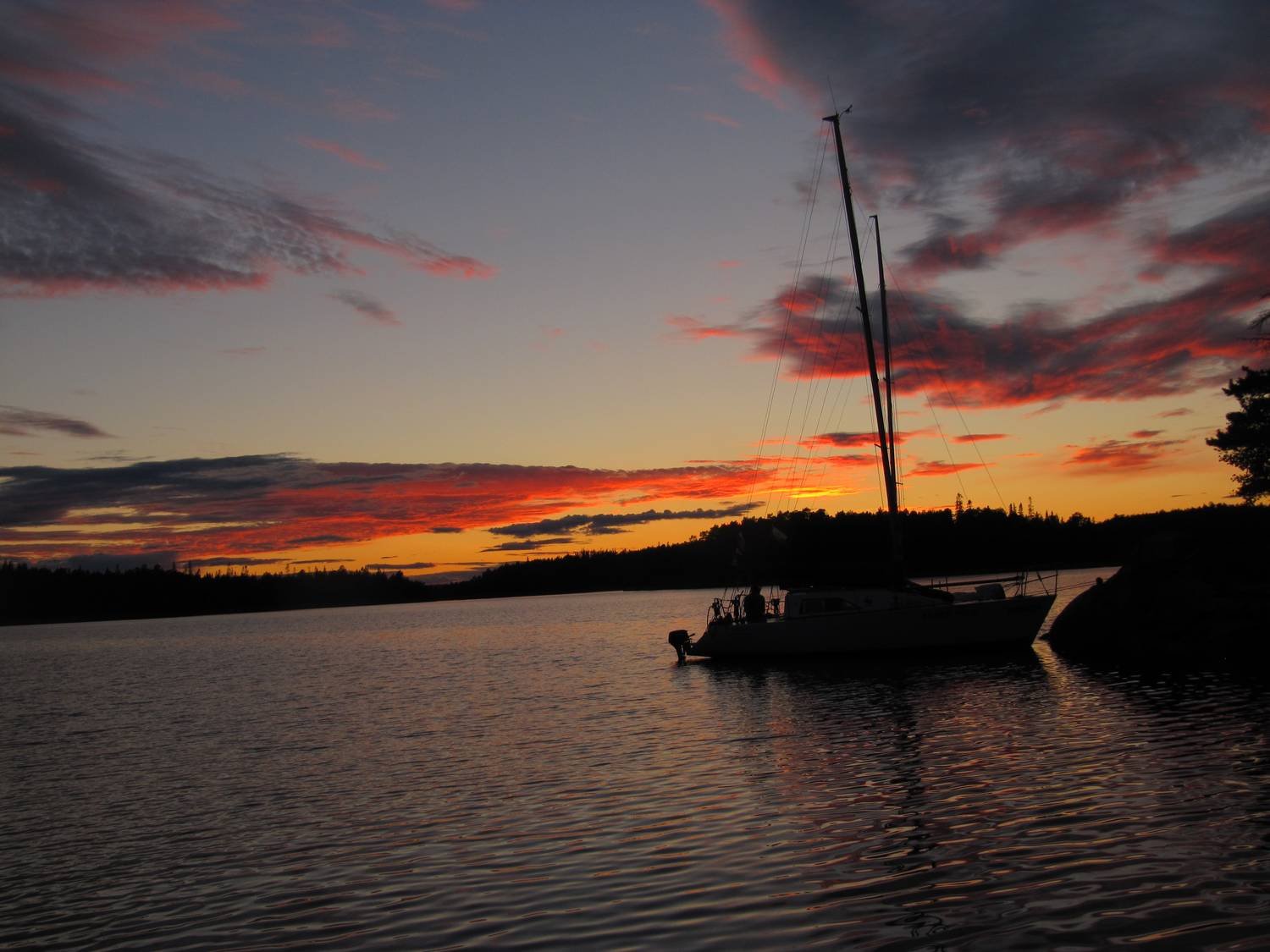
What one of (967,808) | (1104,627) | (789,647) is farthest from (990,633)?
(967,808)

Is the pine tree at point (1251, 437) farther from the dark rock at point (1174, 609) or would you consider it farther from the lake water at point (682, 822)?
the lake water at point (682, 822)

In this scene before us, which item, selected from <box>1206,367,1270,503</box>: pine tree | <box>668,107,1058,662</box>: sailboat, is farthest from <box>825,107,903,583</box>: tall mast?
<box>1206,367,1270,503</box>: pine tree

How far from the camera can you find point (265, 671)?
6569 cm

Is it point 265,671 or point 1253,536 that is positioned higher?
point 1253,536

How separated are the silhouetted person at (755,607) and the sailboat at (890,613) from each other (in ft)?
2.48

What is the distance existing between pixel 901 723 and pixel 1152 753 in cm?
732

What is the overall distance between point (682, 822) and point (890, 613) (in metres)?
27.5

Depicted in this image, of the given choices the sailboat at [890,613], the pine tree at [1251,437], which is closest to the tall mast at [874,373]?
the sailboat at [890,613]

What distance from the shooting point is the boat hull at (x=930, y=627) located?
41469 millimetres

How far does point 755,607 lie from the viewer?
4716 centimetres

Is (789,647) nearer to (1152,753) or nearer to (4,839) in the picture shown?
(1152,753)

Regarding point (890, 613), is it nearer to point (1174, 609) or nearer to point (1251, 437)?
point (1174, 609)

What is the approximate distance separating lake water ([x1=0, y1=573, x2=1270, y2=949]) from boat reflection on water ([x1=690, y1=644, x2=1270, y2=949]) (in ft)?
0.22

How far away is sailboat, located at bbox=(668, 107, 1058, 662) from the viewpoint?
1638 inches
